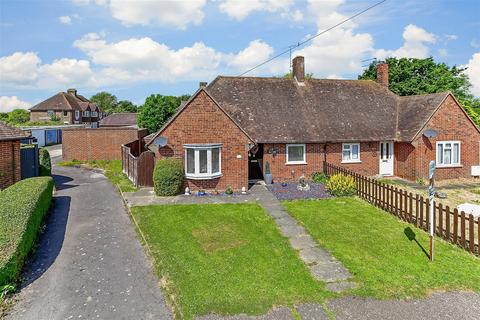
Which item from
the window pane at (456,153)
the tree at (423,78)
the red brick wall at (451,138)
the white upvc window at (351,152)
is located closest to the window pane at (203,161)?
the white upvc window at (351,152)

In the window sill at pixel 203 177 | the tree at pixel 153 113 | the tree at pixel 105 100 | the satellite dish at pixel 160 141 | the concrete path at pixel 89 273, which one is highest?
the tree at pixel 105 100

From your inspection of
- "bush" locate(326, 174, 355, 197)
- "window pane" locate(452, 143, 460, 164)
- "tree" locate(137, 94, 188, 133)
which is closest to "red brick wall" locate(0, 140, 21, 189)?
"bush" locate(326, 174, 355, 197)

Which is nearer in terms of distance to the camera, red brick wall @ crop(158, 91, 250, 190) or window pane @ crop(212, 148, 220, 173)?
red brick wall @ crop(158, 91, 250, 190)

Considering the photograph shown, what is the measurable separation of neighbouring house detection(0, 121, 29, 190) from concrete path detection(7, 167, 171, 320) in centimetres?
311

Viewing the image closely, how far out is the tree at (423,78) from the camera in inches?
1507

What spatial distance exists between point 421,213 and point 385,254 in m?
3.43

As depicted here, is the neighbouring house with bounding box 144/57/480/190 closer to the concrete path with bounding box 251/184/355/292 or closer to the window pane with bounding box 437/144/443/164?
the window pane with bounding box 437/144/443/164

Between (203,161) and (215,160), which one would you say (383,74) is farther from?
(203,161)

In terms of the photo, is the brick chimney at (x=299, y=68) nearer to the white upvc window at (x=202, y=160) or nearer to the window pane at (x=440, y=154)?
the window pane at (x=440, y=154)

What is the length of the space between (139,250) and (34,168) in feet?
39.6

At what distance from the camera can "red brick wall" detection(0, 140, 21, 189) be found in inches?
635

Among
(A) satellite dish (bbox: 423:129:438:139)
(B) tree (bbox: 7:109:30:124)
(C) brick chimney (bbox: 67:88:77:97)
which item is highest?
(C) brick chimney (bbox: 67:88:77:97)

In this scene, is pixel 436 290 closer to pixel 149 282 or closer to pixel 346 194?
pixel 149 282

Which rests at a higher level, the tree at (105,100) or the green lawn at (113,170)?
the tree at (105,100)
